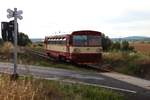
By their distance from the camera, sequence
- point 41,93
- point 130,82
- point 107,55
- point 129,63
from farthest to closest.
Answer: point 107,55
point 129,63
point 130,82
point 41,93

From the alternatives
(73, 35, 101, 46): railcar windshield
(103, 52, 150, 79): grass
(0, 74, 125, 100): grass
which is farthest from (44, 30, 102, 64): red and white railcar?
(0, 74, 125, 100): grass

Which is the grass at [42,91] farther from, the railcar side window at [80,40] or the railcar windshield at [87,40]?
the railcar windshield at [87,40]

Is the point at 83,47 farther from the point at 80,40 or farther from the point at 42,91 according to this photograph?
the point at 42,91

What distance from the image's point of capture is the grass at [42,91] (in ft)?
33.7

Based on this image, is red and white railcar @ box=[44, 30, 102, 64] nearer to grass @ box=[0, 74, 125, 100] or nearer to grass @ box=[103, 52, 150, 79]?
grass @ box=[103, 52, 150, 79]

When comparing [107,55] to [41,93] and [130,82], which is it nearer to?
[130,82]

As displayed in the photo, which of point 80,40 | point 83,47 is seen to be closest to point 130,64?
point 83,47

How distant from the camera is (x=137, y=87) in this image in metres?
20.8

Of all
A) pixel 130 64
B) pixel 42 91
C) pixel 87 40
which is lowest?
pixel 130 64

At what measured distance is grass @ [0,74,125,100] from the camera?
33.7 ft

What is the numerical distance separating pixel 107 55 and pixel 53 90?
947 inches

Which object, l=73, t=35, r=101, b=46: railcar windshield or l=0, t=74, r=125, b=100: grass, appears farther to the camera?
l=73, t=35, r=101, b=46: railcar windshield

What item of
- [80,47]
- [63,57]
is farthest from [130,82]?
[63,57]

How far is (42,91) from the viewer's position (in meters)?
13.2
